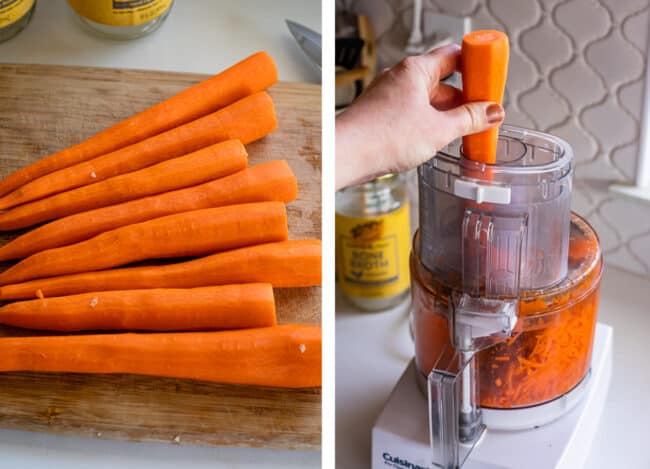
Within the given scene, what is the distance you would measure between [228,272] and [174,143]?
161mm

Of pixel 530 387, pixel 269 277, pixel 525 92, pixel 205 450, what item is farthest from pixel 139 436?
pixel 525 92

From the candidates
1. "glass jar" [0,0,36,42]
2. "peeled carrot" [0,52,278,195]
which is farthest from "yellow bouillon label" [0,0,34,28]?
"peeled carrot" [0,52,278,195]

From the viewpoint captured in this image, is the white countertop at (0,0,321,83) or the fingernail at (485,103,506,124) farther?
the white countertop at (0,0,321,83)

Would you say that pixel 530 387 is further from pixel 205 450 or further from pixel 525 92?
pixel 525 92

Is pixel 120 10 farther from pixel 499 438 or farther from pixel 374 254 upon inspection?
pixel 499 438

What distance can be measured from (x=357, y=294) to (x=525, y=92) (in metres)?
0.31

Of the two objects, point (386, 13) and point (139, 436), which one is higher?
point (386, 13)

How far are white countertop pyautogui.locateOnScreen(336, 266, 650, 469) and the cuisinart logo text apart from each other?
8cm

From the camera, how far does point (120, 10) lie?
2.54 ft

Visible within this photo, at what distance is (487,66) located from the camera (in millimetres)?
633

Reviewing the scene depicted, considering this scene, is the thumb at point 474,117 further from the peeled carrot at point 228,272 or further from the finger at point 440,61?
the peeled carrot at point 228,272

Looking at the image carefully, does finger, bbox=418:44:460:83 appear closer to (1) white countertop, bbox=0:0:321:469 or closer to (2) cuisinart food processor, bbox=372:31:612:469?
(2) cuisinart food processor, bbox=372:31:612:469

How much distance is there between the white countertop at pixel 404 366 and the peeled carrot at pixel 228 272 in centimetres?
22

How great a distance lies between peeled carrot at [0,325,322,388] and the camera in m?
0.64
